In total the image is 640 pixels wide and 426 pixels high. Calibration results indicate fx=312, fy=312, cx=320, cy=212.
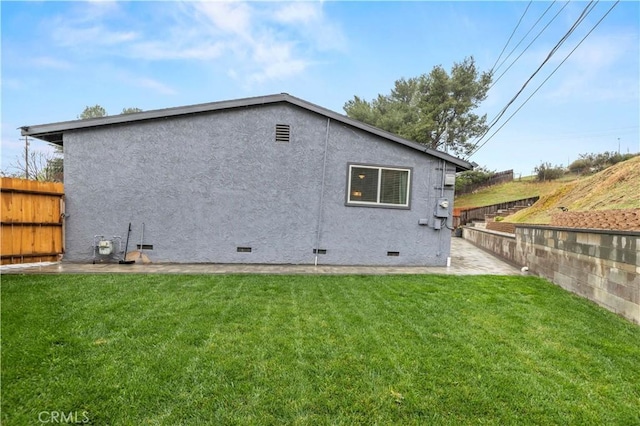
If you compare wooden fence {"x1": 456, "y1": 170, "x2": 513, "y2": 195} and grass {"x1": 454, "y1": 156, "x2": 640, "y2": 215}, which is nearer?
grass {"x1": 454, "y1": 156, "x2": 640, "y2": 215}

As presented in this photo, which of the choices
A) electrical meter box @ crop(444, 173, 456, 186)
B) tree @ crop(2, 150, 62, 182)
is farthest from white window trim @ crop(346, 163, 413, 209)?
tree @ crop(2, 150, 62, 182)

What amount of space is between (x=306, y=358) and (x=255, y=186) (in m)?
5.66

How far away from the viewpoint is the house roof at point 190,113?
23.9 ft

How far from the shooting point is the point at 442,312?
457 cm

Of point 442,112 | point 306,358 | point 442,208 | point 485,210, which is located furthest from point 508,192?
point 306,358

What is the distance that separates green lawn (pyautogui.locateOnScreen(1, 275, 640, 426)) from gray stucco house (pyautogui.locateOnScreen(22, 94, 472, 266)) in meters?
A: 2.63

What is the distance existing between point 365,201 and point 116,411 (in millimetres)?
6945

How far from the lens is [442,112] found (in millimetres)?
24844

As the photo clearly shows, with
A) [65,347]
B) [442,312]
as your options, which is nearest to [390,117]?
[442,312]

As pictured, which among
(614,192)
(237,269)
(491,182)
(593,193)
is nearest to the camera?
(237,269)

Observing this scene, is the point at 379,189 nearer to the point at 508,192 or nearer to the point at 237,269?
the point at 237,269

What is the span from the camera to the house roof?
7.29 m

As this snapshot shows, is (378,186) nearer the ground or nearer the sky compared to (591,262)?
nearer the sky

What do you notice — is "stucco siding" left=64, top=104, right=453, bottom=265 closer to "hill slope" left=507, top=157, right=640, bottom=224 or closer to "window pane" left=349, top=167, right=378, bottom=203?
"window pane" left=349, top=167, right=378, bottom=203
